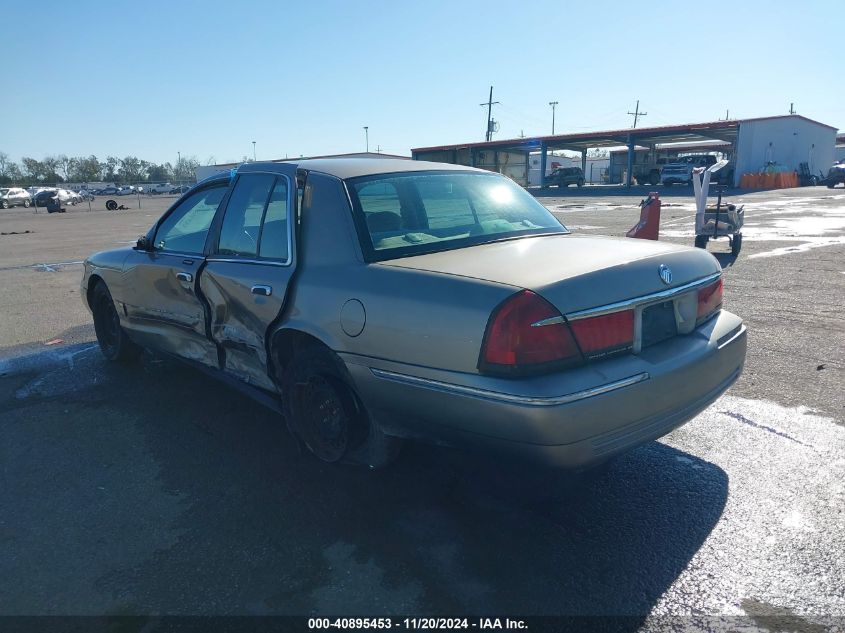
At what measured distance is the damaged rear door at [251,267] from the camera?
11.7 feet

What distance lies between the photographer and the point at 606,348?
2736mm

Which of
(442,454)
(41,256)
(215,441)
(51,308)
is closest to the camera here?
(442,454)

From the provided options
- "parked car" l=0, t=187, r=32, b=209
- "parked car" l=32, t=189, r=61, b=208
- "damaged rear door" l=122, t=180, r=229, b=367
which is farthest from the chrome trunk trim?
"parked car" l=0, t=187, r=32, b=209

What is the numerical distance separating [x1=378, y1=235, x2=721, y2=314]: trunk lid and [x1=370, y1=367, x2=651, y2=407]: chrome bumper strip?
1.07 ft

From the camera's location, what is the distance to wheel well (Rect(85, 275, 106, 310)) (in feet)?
18.4

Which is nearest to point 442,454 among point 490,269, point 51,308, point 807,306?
point 490,269

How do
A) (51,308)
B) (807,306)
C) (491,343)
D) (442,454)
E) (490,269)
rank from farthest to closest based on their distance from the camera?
(51,308) → (807,306) → (442,454) → (490,269) → (491,343)

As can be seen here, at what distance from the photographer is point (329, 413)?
3.40 meters

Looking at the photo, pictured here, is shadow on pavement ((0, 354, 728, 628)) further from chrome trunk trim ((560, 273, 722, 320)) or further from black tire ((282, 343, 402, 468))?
chrome trunk trim ((560, 273, 722, 320))

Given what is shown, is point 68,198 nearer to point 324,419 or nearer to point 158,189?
point 158,189

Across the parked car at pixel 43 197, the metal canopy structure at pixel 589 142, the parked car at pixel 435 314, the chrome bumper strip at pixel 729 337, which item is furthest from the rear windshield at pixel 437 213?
the parked car at pixel 43 197

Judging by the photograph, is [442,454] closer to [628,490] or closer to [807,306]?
[628,490]

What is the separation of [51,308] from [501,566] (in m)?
7.66

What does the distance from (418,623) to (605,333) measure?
1.34 metres
